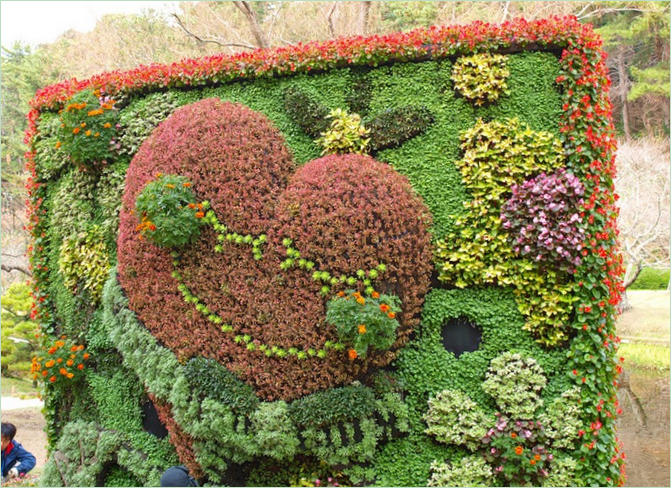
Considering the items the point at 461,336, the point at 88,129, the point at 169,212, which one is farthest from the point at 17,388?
the point at 461,336

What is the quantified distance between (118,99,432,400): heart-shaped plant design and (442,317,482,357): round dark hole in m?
0.43

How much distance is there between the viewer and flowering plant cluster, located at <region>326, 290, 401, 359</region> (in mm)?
4695

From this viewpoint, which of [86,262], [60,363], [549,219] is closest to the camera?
[549,219]

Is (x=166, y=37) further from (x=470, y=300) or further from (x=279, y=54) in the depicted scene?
(x=470, y=300)

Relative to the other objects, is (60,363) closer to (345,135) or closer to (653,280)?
(345,135)

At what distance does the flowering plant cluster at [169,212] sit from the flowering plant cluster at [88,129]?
151cm

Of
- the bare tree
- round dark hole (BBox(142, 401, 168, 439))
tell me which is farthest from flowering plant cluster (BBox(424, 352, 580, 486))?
the bare tree

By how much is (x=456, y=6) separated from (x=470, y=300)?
1151 centimetres

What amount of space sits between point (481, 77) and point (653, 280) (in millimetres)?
16166

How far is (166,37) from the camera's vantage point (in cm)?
1488

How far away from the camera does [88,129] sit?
6.44m

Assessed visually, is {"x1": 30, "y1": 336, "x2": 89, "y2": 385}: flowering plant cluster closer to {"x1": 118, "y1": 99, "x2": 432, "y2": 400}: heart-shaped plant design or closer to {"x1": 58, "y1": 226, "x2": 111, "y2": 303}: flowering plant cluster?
{"x1": 58, "y1": 226, "x2": 111, "y2": 303}: flowering plant cluster

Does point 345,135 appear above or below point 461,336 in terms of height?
above

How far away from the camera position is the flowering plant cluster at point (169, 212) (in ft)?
17.2
